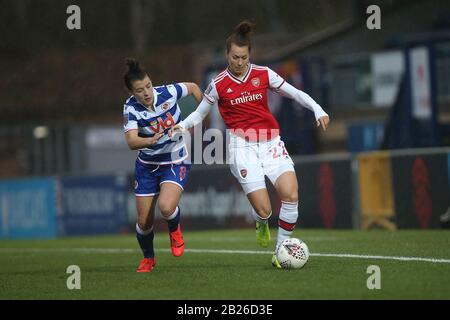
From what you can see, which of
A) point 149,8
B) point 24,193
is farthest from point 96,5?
point 24,193

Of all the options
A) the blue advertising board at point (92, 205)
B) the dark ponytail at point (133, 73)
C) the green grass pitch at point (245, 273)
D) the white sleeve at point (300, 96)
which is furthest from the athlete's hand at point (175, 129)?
the blue advertising board at point (92, 205)

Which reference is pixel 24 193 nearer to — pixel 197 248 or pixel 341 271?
pixel 197 248

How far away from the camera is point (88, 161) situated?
119 ft

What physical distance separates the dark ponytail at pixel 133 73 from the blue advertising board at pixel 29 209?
15369 mm

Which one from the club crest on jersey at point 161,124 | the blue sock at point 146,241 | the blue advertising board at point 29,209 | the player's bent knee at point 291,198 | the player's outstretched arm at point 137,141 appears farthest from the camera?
the blue advertising board at point 29,209

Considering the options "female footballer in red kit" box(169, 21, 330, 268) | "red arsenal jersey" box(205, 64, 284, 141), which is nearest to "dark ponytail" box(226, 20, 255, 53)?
"female footballer in red kit" box(169, 21, 330, 268)

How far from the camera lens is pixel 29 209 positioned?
85.1ft

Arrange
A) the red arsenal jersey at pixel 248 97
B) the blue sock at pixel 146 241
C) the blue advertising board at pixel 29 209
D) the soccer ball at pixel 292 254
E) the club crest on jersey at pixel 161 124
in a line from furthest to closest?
the blue advertising board at pixel 29 209
the blue sock at pixel 146 241
the club crest on jersey at pixel 161 124
the red arsenal jersey at pixel 248 97
the soccer ball at pixel 292 254

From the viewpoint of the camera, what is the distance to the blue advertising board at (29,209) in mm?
25516

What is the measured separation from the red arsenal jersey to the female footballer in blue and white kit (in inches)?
20.0

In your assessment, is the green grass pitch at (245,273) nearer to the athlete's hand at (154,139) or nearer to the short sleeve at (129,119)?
the athlete's hand at (154,139)

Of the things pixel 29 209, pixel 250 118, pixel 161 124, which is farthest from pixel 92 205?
pixel 250 118

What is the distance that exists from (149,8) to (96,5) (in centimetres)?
293

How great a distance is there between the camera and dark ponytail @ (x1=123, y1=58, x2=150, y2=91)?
34.1 ft
